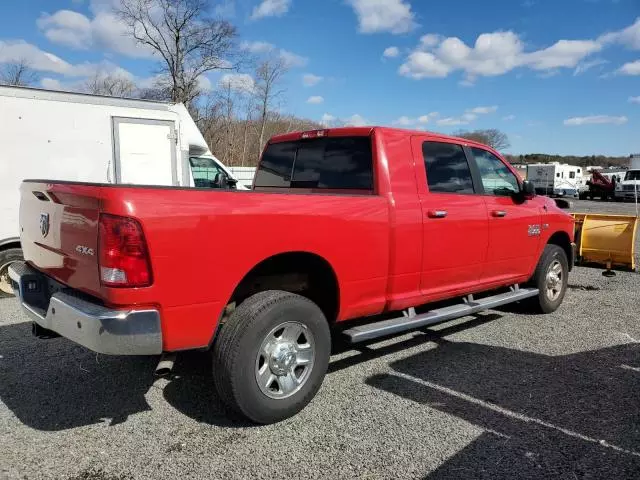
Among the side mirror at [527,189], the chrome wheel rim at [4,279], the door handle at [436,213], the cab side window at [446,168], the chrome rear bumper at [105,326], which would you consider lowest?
the chrome wheel rim at [4,279]

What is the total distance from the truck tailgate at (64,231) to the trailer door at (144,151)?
3.60 m

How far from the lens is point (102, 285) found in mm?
2674

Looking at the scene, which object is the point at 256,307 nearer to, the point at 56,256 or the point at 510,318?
the point at 56,256

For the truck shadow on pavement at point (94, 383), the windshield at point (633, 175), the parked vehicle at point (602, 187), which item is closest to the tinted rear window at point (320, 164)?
the truck shadow on pavement at point (94, 383)

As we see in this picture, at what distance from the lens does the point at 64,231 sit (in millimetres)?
3006

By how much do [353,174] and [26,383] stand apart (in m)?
3.08

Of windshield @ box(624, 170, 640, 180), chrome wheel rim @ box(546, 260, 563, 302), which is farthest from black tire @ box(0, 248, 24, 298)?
windshield @ box(624, 170, 640, 180)

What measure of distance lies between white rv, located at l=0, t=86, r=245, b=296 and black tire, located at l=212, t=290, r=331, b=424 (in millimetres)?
3111

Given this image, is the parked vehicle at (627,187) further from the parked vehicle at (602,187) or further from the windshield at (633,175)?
the parked vehicle at (602,187)

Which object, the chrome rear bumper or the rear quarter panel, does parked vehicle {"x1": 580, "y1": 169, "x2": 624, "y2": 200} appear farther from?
the chrome rear bumper

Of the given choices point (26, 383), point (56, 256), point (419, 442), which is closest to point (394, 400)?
point (419, 442)

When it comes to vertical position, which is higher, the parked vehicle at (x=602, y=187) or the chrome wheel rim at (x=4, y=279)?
the parked vehicle at (x=602, y=187)

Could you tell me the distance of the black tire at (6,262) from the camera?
632 cm

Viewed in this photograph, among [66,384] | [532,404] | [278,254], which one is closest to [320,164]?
[278,254]
